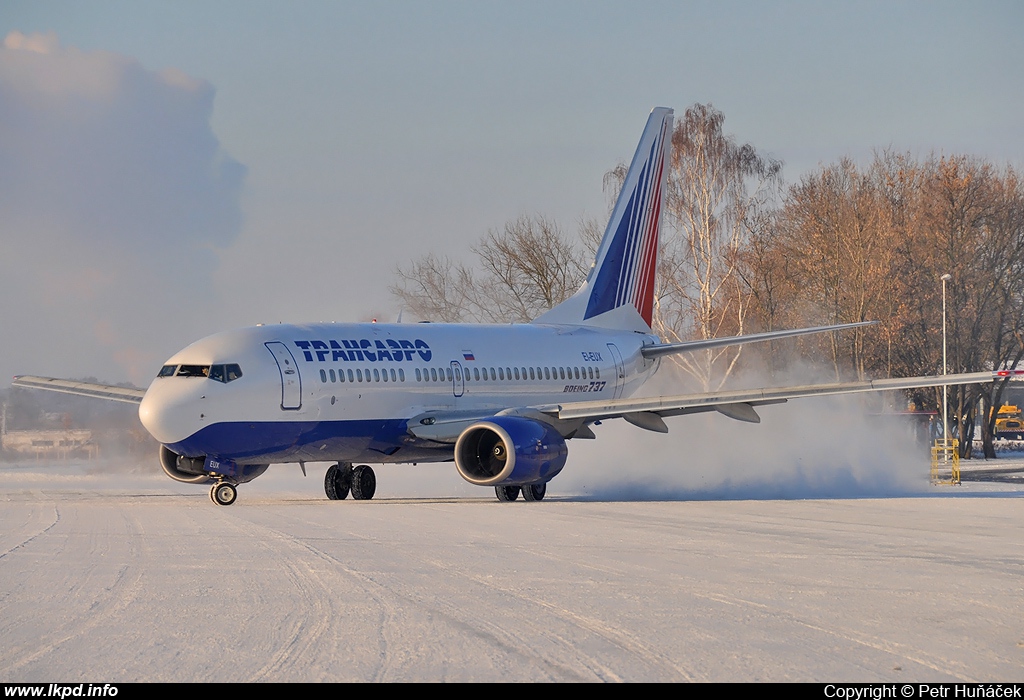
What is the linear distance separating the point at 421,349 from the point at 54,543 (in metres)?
12.9

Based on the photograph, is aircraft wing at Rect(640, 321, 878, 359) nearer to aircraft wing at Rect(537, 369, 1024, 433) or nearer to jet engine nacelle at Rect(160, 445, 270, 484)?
aircraft wing at Rect(537, 369, 1024, 433)

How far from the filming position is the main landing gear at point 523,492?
28125 millimetres

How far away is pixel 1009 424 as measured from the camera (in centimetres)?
9556

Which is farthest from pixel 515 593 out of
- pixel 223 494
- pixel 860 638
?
pixel 223 494

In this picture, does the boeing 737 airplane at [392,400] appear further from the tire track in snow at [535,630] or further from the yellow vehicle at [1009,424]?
the yellow vehicle at [1009,424]

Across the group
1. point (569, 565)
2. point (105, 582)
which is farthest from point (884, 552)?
point (105, 582)

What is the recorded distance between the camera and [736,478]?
1297 inches

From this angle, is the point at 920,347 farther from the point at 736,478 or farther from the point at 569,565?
the point at 569,565

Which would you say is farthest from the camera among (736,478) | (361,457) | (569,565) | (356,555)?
(736,478)

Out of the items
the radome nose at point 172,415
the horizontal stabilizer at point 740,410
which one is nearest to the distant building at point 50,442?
the radome nose at point 172,415

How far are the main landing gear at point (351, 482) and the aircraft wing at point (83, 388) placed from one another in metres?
4.55

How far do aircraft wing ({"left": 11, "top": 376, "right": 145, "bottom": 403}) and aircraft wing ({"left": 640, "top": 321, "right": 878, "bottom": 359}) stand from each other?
509 inches

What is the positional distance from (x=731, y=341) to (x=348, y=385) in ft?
30.4

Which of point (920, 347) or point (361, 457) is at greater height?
point (920, 347)
